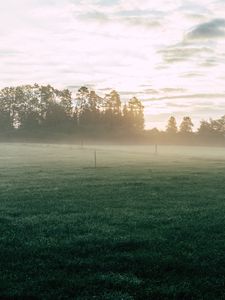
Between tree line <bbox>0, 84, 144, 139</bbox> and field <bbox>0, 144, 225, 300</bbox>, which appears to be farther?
tree line <bbox>0, 84, 144, 139</bbox>

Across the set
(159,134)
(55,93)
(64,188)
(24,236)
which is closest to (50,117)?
(55,93)

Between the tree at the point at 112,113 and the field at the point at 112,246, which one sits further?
the tree at the point at 112,113

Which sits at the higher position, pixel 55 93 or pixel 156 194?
pixel 55 93

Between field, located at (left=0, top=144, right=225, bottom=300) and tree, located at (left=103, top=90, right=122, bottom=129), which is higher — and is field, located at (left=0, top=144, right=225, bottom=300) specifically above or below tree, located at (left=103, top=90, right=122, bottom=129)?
below

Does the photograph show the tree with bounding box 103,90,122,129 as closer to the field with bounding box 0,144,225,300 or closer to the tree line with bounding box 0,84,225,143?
the tree line with bounding box 0,84,225,143

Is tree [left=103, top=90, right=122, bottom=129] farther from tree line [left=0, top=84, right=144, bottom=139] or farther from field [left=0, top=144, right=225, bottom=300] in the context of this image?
field [left=0, top=144, right=225, bottom=300]

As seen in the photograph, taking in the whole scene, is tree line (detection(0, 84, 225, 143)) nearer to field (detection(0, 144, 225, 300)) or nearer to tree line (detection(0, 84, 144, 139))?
tree line (detection(0, 84, 144, 139))

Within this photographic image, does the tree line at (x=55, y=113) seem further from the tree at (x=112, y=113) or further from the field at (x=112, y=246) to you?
the field at (x=112, y=246)

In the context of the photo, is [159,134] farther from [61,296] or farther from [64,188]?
[61,296]

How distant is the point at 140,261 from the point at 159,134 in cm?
18869

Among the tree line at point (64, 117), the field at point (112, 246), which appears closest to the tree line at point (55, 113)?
the tree line at point (64, 117)

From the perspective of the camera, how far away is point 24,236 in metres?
14.6

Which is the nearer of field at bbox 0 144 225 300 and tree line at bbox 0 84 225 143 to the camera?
field at bbox 0 144 225 300

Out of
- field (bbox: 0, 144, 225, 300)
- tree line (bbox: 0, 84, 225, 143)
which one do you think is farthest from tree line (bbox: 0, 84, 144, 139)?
field (bbox: 0, 144, 225, 300)
